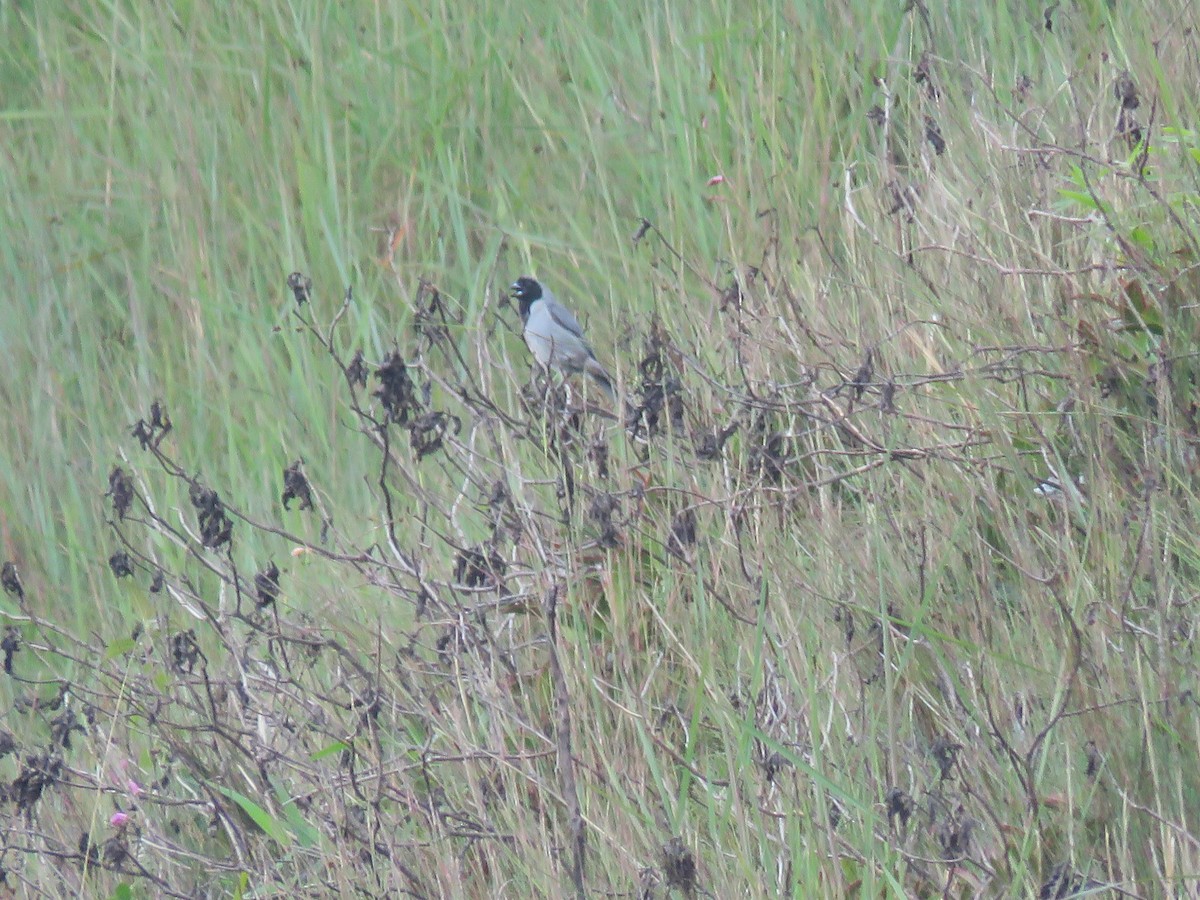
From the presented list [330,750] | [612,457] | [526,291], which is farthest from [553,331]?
[330,750]

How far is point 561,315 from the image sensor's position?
4219 mm

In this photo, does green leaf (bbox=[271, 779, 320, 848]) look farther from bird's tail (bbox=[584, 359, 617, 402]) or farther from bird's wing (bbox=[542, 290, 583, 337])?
bird's wing (bbox=[542, 290, 583, 337])

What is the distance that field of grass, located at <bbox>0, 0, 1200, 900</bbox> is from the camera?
2.27 metres

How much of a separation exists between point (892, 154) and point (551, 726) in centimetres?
225

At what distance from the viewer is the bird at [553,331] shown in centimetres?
386

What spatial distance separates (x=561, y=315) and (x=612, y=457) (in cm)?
99

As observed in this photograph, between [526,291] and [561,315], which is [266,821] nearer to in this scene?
[561,315]

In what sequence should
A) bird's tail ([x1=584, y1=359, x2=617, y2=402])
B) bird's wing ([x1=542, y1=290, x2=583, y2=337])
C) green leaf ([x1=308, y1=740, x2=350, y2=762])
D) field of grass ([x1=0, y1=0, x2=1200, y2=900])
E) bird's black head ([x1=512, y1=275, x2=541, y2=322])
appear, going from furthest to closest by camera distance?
bird's black head ([x1=512, y1=275, x2=541, y2=322]) → bird's wing ([x1=542, y1=290, x2=583, y2=337]) → bird's tail ([x1=584, y1=359, x2=617, y2=402]) → green leaf ([x1=308, y1=740, x2=350, y2=762]) → field of grass ([x1=0, y1=0, x2=1200, y2=900])

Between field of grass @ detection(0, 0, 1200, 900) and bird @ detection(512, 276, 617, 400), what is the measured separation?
0.39ft

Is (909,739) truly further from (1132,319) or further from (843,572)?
(1132,319)

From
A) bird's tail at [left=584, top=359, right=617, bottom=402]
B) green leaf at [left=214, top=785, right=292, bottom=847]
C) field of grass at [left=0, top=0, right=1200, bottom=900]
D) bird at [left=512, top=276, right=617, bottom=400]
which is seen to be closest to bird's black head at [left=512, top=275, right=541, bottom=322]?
bird at [left=512, top=276, right=617, bottom=400]

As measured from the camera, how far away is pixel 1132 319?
3.02m

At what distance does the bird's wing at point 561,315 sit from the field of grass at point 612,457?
5.0 inches

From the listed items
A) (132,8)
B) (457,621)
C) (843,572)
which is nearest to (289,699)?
(457,621)
